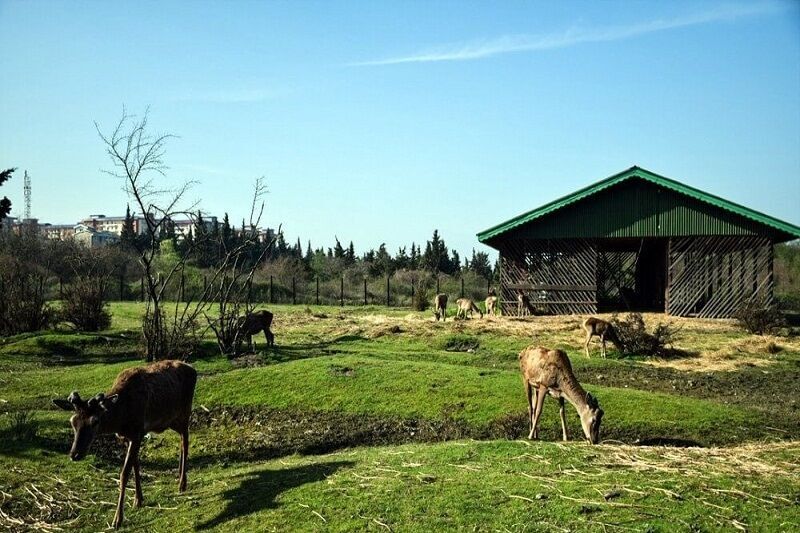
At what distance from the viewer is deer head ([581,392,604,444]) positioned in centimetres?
1084

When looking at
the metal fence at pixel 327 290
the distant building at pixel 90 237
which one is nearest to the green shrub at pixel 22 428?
the metal fence at pixel 327 290

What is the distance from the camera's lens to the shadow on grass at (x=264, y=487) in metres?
8.30

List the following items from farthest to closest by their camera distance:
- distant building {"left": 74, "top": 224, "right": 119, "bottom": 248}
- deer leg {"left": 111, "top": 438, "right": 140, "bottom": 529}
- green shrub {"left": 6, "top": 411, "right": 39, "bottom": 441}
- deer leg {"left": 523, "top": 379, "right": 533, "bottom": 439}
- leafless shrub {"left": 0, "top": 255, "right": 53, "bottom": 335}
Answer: distant building {"left": 74, "top": 224, "right": 119, "bottom": 248} < leafless shrub {"left": 0, "top": 255, "right": 53, "bottom": 335} < deer leg {"left": 523, "top": 379, "right": 533, "bottom": 439} < green shrub {"left": 6, "top": 411, "right": 39, "bottom": 441} < deer leg {"left": 111, "top": 438, "right": 140, "bottom": 529}

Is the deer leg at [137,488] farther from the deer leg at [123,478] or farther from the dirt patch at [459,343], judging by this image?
the dirt patch at [459,343]

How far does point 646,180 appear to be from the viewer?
31781 mm

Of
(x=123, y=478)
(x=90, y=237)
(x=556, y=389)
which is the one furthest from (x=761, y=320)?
(x=90, y=237)

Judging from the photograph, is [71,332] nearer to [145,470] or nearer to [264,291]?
[145,470]

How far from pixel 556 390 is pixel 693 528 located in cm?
519

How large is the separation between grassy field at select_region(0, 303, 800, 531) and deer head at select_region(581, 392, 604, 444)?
1.90ft

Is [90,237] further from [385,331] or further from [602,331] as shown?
[602,331]

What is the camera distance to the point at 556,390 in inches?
463

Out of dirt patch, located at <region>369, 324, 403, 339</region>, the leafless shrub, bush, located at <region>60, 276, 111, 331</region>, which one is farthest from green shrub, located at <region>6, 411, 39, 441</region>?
the leafless shrub

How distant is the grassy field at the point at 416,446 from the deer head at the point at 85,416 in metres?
1.04

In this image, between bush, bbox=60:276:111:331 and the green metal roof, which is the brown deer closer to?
bush, bbox=60:276:111:331
